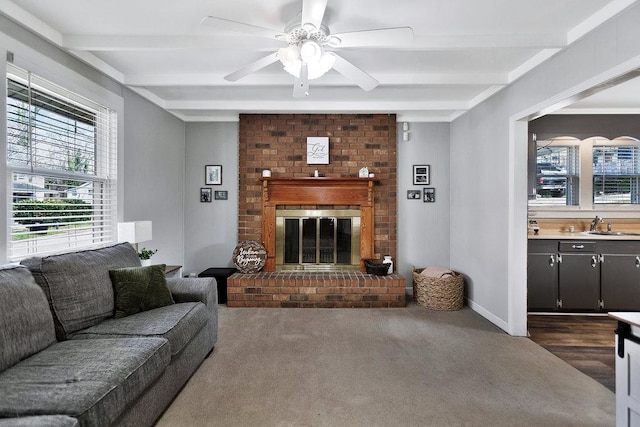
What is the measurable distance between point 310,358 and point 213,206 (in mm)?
2848

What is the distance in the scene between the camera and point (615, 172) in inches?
175

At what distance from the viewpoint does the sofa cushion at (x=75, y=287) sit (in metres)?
2.01

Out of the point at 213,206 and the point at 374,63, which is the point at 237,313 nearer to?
the point at 213,206

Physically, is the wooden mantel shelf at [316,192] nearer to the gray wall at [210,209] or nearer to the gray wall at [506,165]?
the gray wall at [210,209]

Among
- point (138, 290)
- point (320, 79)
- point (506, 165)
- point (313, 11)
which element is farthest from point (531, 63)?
point (138, 290)

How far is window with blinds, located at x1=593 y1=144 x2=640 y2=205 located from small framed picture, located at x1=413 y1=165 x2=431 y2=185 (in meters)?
2.11

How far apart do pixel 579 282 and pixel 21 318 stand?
5.03 m

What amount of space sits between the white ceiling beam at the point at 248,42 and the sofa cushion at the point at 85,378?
211 cm

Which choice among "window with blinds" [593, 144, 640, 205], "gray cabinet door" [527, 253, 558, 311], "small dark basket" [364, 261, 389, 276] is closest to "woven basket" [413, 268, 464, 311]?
"small dark basket" [364, 261, 389, 276]

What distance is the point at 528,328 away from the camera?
3.57 m

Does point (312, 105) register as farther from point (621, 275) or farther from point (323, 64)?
point (621, 275)

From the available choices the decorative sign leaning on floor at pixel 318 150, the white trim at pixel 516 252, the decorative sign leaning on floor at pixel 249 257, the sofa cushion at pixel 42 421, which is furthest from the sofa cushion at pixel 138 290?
the white trim at pixel 516 252

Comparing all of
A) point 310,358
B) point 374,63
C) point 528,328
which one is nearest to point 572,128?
point 528,328

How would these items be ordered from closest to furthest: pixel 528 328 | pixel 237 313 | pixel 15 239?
pixel 15 239
pixel 528 328
pixel 237 313
